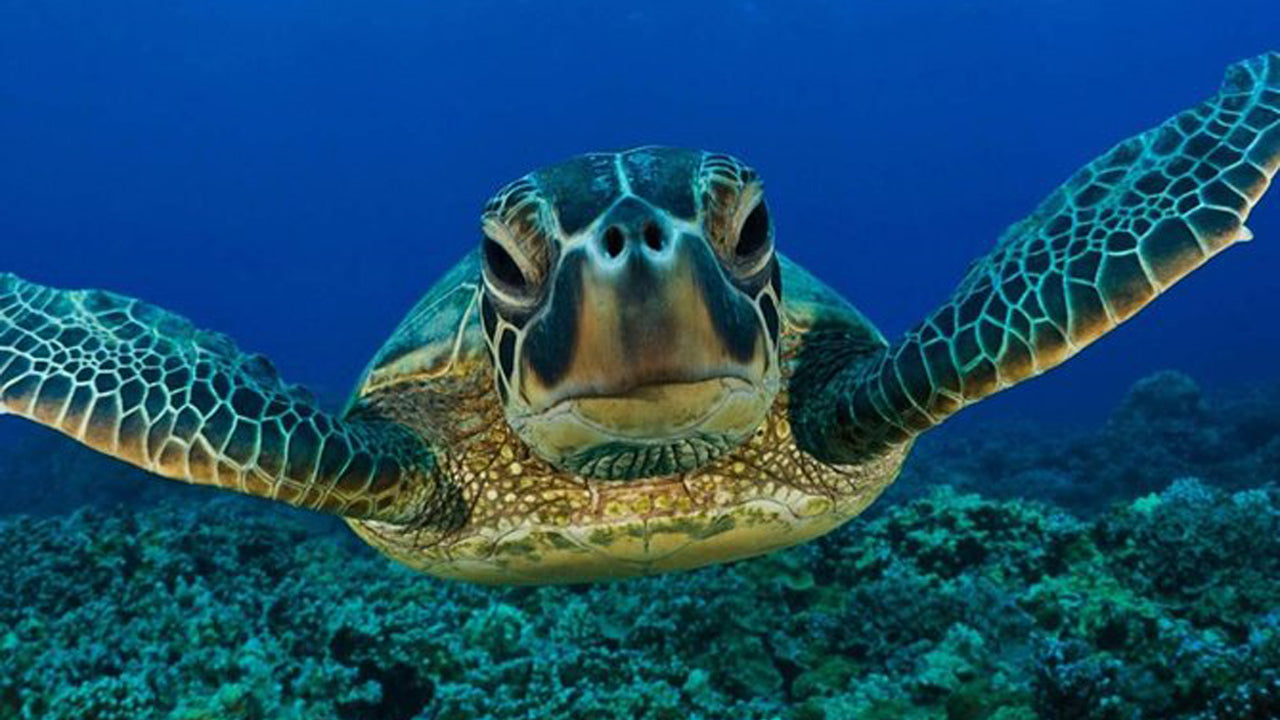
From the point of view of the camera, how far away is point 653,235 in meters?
1.82

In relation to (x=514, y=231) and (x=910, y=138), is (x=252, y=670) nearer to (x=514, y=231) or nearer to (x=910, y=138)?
(x=514, y=231)

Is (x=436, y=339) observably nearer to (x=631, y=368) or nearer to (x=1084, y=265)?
(x=631, y=368)

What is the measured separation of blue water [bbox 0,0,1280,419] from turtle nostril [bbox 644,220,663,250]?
55.8 meters

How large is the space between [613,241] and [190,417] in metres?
1.76

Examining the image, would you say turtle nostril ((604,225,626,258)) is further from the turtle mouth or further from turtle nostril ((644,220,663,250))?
the turtle mouth

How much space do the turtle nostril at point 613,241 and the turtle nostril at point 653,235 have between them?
0.05m

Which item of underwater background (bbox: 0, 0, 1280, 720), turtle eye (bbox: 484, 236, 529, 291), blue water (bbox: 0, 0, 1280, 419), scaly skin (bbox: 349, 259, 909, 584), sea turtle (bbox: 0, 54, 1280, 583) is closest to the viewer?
sea turtle (bbox: 0, 54, 1280, 583)

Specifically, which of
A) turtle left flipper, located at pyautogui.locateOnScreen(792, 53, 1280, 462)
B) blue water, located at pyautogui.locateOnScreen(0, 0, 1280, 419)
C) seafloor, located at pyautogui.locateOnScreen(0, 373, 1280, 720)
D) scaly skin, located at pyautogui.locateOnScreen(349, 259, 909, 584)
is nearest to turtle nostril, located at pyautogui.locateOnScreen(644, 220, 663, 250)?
turtle left flipper, located at pyautogui.locateOnScreen(792, 53, 1280, 462)

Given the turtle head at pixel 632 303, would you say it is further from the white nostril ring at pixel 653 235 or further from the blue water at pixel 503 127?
the blue water at pixel 503 127

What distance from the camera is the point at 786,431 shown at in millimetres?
3260

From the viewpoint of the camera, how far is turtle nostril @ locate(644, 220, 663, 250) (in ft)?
5.91

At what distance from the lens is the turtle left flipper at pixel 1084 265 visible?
8.35 ft

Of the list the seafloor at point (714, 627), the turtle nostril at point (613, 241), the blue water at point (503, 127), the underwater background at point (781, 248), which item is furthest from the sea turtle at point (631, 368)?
the blue water at point (503, 127)

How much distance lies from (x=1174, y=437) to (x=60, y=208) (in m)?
111
